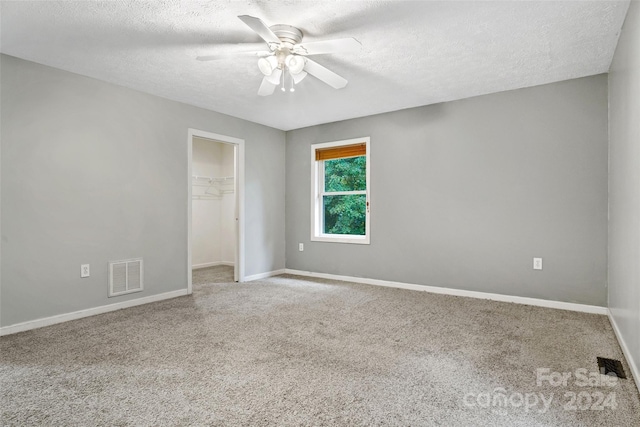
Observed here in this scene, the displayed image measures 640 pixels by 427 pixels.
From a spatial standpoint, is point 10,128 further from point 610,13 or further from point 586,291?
point 586,291

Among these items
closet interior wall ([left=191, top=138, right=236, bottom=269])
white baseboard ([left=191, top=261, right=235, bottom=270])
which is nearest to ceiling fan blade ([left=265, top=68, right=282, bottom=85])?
closet interior wall ([left=191, top=138, right=236, bottom=269])

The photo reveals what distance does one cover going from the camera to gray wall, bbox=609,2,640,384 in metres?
2.02

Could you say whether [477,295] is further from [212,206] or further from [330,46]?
[212,206]

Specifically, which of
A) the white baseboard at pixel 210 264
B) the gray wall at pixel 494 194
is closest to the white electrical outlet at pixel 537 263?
the gray wall at pixel 494 194

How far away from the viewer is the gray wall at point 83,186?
9.71 feet

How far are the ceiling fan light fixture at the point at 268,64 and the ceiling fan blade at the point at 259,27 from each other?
196 mm

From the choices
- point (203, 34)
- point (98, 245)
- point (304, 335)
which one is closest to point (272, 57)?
point (203, 34)

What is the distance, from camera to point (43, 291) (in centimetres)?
311

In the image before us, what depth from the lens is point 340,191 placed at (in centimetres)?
530

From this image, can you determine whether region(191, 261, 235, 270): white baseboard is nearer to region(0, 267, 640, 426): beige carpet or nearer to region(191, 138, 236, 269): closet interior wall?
region(191, 138, 236, 269): closet interior wall

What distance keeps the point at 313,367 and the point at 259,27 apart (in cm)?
214

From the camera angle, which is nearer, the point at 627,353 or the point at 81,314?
the point at 627,353

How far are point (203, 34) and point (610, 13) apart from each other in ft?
9.16

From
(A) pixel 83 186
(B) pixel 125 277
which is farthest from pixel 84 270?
(A) pixel 83 186
